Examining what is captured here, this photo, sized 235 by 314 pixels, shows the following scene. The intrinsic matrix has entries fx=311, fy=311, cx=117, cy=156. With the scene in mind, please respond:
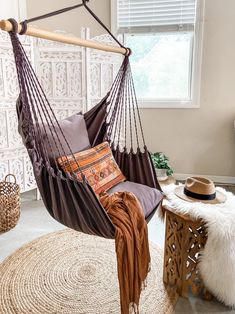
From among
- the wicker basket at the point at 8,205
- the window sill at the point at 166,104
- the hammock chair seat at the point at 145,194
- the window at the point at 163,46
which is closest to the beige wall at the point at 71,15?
the window at the point at 163,46

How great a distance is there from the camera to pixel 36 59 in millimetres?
3064

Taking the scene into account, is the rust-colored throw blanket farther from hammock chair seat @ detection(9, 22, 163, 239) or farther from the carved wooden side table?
the carved wooden side table

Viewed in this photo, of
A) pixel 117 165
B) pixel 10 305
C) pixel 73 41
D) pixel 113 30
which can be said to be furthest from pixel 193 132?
pixel 10 305

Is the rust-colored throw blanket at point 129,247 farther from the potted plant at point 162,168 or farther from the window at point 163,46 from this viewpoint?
the window at point 163,46

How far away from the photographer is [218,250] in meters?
1.66

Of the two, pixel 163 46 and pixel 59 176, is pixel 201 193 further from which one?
pixel 163 46

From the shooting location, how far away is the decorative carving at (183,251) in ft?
5.72

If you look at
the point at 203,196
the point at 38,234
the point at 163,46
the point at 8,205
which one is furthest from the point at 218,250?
the point at 163,46

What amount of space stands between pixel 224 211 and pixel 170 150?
2153 mm

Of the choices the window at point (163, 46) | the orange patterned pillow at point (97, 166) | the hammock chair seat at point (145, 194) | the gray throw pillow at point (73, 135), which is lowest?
the hammock chair seat at point (145, 194)

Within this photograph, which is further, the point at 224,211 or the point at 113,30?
the point at 113,30

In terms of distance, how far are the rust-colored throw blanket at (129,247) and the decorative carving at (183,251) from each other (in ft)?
0.77

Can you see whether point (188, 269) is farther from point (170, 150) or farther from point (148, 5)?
point (148, 5)

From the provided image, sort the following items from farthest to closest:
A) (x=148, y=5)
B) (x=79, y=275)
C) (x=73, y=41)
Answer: (x=148, y=5)
(x=79, y=275)
(x=73, y=41)
